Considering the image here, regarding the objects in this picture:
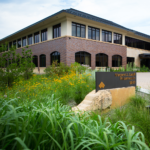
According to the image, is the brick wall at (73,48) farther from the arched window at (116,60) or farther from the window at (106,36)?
the window at (106,36)

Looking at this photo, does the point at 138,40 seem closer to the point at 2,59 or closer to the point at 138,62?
the point at 138,62

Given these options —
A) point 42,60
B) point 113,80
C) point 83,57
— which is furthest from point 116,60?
point 113,80

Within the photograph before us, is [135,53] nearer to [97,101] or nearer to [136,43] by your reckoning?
[136,43]

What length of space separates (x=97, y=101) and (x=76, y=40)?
14460 mm

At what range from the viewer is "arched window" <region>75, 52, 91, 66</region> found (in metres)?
19.0

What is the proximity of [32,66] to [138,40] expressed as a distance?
27100 mm

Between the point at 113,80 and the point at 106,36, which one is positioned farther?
the point at 106,36

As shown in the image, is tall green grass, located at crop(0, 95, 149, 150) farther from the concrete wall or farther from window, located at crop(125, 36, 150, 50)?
window, located at crop(125, 36, 150, 50)

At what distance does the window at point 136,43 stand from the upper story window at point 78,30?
12.4 meters

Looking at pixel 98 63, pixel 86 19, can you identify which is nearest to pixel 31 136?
pixel 86 19

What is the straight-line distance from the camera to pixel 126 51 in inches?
1033

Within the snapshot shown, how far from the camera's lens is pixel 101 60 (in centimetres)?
2211

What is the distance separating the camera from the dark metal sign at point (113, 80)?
5643mm

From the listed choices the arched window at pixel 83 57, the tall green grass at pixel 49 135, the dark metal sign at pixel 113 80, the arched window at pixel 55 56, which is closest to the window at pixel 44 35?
the arched window at pixel 55 56
